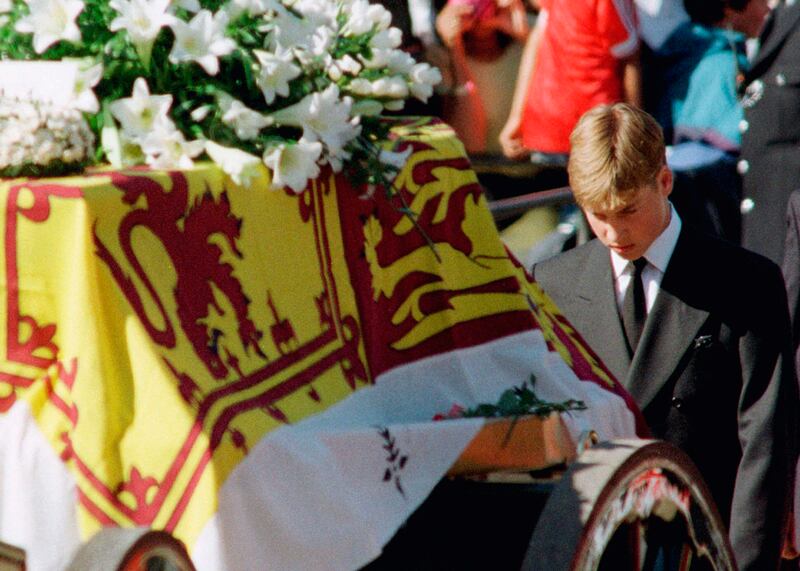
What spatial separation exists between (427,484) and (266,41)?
85cm

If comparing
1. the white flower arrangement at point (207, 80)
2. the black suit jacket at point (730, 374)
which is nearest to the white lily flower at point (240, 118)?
the white flower arrangement at point (207, 80)

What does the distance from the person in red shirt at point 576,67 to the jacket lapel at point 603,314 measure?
229cm

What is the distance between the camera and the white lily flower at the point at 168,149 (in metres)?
2.62

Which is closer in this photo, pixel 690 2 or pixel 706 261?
pixel 706 261

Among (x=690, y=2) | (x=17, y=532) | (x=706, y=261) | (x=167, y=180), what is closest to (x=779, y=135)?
(x=690, y=2)

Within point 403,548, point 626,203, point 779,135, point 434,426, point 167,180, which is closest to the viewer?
point 167,180

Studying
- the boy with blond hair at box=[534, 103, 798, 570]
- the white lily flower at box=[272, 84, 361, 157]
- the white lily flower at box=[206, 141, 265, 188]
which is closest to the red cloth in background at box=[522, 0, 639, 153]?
the boy with blond hair at box=[534, 103, 798, 570]

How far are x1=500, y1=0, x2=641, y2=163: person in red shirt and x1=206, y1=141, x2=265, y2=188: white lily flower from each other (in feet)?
11.3

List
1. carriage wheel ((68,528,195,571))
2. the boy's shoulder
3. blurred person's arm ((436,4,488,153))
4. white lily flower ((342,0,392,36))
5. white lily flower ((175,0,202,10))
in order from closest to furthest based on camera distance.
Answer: carriage wheel ((68,528,195,571))
white lily flower ((175,0,202,10))
white lily flower ((342,0,392,36))
the boy's shoulder
blurred person's arm ((436,4,488,153))

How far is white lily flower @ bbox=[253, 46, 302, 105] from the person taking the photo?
8.97 feet

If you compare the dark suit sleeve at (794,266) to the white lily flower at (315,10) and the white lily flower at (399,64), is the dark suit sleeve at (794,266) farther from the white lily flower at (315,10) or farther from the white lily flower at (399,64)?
the white lily flower at (315,10)

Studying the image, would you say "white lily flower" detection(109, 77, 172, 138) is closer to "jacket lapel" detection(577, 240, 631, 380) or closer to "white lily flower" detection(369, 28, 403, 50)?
"white lily flower" detection(369, 28, 403, 50)

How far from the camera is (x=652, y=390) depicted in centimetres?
354

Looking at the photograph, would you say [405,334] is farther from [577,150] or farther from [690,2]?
[690,2]
